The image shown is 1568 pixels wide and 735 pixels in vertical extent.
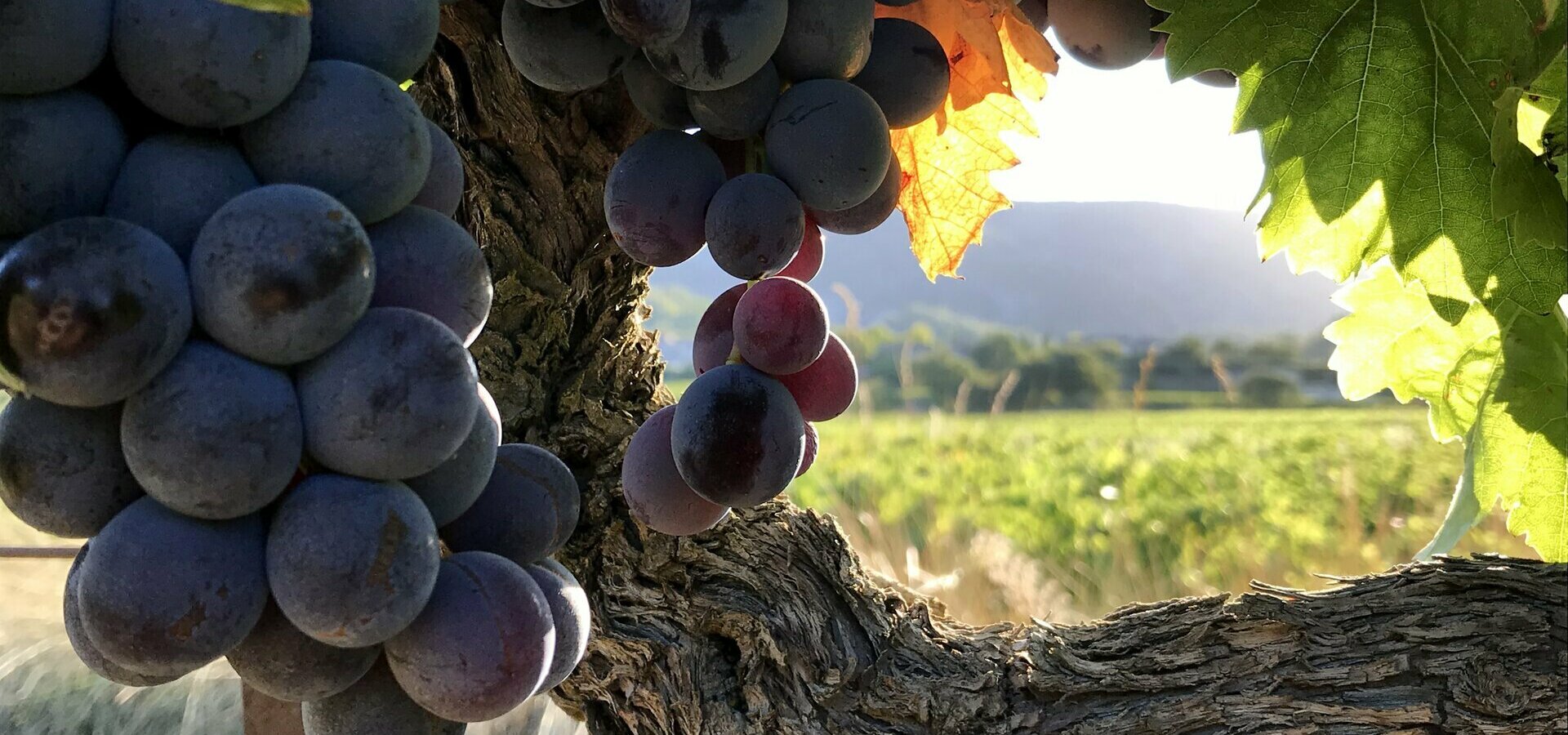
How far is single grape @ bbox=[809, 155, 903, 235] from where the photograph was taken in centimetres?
60

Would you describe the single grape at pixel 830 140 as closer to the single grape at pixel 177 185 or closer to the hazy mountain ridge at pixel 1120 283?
the single grape at pixel 177 185

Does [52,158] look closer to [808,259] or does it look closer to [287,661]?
[287,661]

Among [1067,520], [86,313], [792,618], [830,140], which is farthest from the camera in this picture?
[1067,520]

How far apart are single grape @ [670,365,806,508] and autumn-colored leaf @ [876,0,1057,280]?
0.78 ft

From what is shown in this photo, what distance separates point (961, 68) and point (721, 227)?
0.26 m

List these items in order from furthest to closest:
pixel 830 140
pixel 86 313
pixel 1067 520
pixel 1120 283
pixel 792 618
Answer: pixel 1120 283, pixel 1067 520, pixel 792 618, pixel 830 140, pixel 86 313

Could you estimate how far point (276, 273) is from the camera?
1.05ft

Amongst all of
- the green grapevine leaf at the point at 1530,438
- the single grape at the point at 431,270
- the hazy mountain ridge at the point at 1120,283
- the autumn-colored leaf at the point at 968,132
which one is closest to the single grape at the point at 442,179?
the single grape at the point at 431,270

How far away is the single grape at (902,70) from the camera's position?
559 millimetres

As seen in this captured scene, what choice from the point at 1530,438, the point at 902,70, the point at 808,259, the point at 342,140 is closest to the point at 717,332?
the point at 808,259

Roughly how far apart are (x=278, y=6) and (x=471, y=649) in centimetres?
22

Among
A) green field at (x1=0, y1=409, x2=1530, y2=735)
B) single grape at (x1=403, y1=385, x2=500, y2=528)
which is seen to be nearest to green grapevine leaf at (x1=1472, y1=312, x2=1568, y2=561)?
green field at (x1=0, y1=409, x2=1530, y2=735)

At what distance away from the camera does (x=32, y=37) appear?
33 cm

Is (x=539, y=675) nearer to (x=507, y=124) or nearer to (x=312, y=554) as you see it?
(x=312, y=554)
